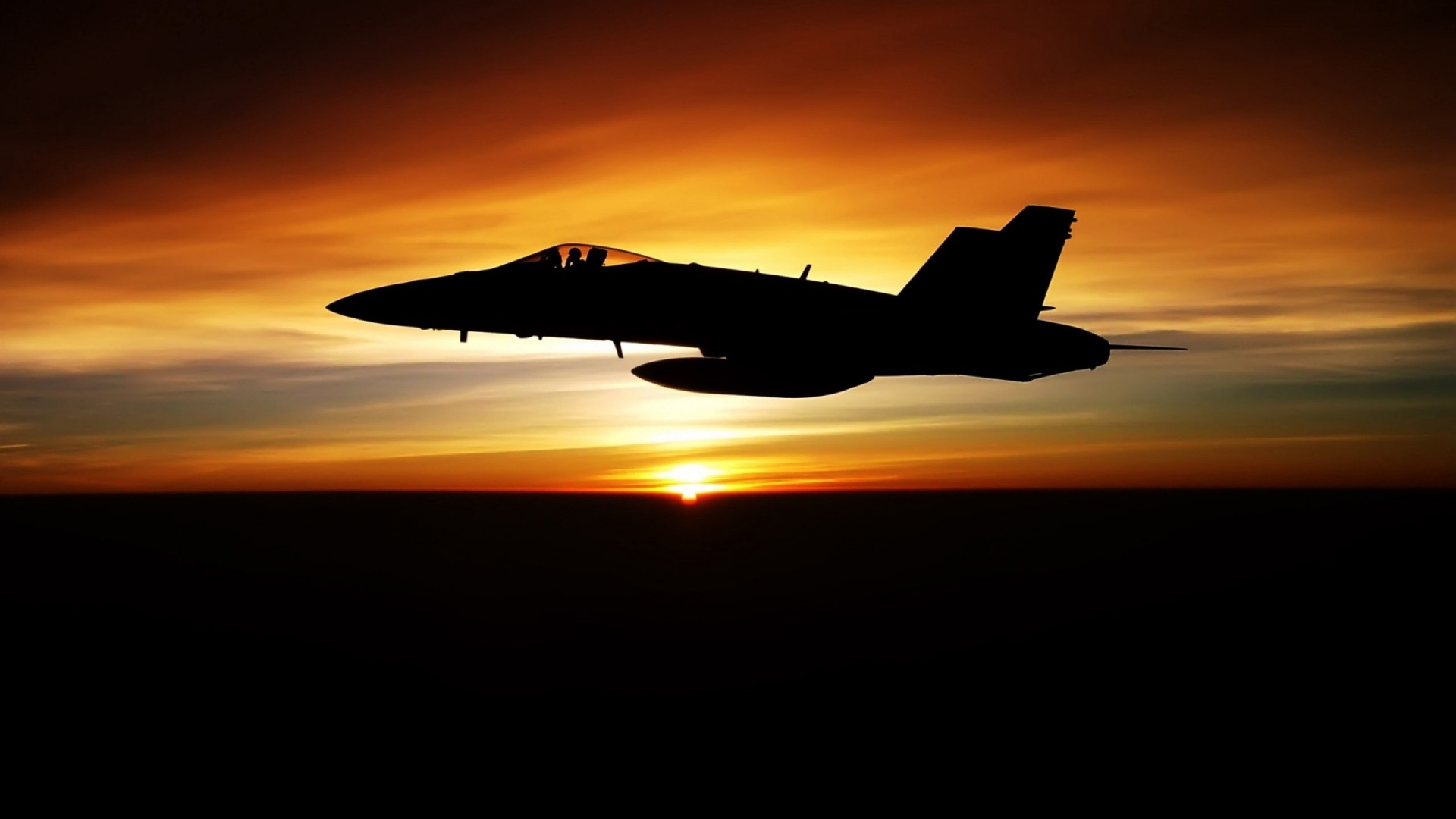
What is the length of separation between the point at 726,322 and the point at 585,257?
4716mm

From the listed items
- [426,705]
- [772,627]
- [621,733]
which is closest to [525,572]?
[772,627]

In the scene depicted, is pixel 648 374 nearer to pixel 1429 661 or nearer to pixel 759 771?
pixel 759 771

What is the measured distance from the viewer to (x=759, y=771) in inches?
1299

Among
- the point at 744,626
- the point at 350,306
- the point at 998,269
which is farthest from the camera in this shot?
the point at 744,626

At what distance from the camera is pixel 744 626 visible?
65375mm

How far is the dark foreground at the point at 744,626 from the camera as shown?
46.2 m

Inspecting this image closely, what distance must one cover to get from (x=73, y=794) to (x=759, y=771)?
856 inches

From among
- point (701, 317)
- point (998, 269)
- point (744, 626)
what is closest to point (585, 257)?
point (701, 317)

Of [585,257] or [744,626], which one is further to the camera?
[744,626]

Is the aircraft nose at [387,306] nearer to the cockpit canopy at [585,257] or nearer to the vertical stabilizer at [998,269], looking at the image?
the cockpit canopy at [585,257]

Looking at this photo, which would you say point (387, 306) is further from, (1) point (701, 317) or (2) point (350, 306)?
(1) point (701, 317)

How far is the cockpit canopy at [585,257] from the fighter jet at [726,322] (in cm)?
3

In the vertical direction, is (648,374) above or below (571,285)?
below

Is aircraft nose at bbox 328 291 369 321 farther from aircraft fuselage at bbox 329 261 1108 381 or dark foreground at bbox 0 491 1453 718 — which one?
dark foreground at bbox 0 491 1453 718
